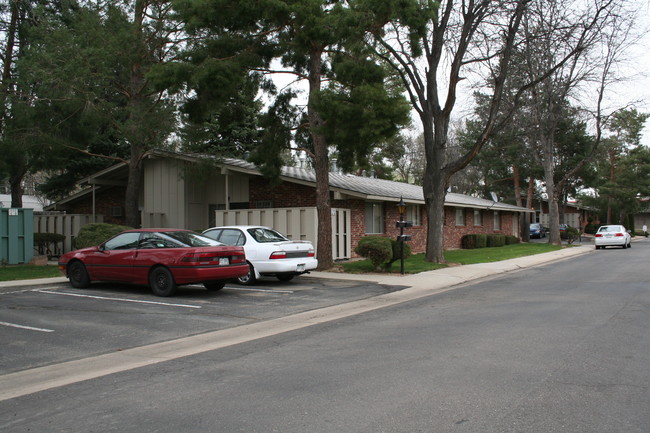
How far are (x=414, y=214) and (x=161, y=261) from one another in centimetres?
1849

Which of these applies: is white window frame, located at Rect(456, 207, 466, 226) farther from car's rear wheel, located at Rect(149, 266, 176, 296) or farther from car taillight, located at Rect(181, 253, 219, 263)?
car's rear wheel, located at Rect(149, 266, 176, 296)

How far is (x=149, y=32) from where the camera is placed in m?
21.2

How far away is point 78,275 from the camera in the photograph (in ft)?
45.6

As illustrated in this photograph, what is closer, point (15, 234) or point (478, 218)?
point (15, 234)

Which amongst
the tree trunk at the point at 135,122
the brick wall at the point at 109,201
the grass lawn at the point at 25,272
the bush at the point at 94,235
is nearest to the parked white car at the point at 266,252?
the grass lawn at the point at 25,272

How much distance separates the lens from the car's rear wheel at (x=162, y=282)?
39.8ft

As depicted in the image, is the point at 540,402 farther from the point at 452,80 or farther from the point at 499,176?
the point at 499,176

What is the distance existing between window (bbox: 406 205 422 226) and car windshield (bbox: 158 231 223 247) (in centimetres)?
1645

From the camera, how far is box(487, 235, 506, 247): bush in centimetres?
3606

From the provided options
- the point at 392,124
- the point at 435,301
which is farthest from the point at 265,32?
the point at 435,301

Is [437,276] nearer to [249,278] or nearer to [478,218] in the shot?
[249,278]

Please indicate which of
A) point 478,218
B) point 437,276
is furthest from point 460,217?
point 437,276

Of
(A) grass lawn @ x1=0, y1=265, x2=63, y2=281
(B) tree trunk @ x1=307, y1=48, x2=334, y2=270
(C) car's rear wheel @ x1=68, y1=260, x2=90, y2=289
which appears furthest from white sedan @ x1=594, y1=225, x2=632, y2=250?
(C) car's rear wheel @ x1=68, y1=260, x2=90, y2=289

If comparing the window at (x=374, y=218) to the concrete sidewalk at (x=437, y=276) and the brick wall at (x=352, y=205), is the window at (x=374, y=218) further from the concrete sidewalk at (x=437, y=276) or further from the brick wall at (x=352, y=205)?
the concrete sidewalk at (x=437, y=276)
